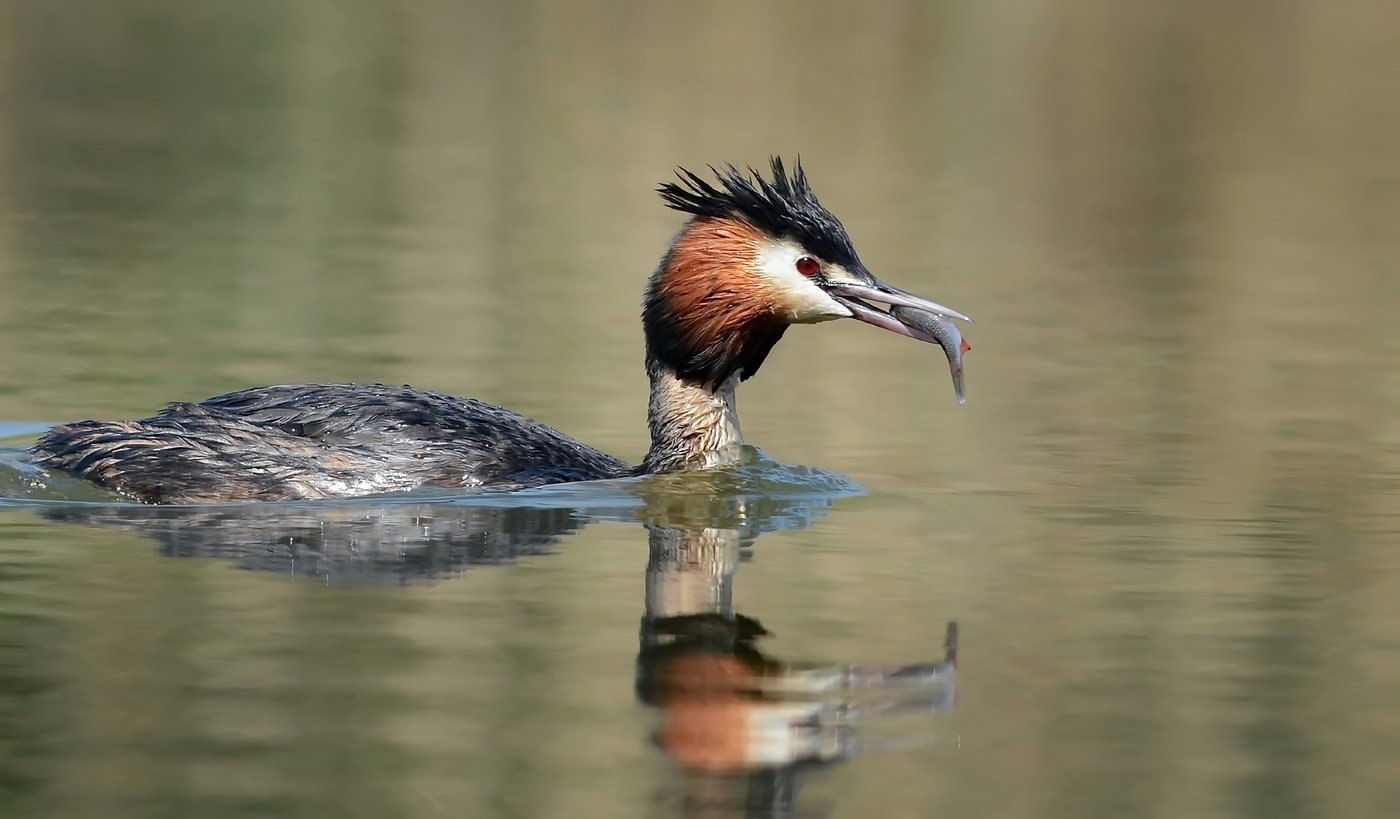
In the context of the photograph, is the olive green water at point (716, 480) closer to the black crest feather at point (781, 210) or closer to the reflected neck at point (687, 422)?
the reflected neck at point (687, 422)

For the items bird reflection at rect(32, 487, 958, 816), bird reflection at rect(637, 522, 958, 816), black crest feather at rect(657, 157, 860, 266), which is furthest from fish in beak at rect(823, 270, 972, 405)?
bird reflection at rect(637, 522, 958, 816)

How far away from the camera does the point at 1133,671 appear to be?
930 centimetres

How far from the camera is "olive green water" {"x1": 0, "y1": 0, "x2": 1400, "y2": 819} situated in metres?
7.94

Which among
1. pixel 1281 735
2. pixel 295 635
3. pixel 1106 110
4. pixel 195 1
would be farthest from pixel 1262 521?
pixel 195 1

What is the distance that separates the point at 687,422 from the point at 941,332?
1746mm

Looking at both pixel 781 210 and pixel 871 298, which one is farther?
pixel 781 210

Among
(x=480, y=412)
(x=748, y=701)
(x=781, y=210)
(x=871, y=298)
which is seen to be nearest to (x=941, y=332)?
(x=871, y=298)

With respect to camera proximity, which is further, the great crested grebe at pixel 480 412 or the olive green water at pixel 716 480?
the great crested grebe at pixel 480 412

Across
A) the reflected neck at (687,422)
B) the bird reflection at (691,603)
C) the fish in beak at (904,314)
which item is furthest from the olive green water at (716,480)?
the fish in beak at (904,314)

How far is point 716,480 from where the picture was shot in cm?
1327

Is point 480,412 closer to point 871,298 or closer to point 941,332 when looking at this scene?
point 871,298

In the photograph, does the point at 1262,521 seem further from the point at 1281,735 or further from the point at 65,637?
the point at 65,637

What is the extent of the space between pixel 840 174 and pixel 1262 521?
67.1 ft

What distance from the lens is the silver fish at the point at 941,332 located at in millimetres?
12375
